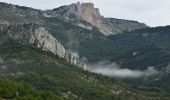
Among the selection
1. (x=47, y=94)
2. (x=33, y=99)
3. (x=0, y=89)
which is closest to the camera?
(x=33, y=99)

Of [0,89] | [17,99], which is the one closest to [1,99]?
[17,99]

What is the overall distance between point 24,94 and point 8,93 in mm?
8278

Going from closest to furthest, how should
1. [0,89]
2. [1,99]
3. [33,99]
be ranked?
Result: 1. [1,99]
2. [33,99]
3. [0,89]

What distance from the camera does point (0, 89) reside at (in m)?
155

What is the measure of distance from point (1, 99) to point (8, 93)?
15508 mm

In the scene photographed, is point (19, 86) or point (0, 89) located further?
point (19, 86)

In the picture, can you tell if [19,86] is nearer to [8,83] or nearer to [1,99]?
[8,83]

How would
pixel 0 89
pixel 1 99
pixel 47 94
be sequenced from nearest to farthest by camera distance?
pixel 1 99, pixel 0 89, pixel 47 94

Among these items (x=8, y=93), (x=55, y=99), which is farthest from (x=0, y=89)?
(x=55, y=99)

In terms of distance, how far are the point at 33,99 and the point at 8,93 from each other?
26.1ft

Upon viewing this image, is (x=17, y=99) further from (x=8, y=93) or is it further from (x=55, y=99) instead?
(x=55, y=99)

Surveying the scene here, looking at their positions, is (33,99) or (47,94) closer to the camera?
(33,99)

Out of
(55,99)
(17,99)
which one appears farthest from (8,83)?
(17,99)

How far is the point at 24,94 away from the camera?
157 meters
